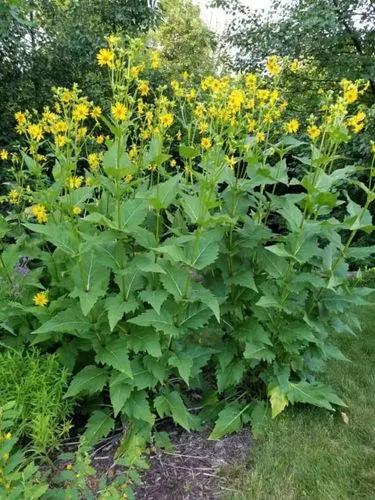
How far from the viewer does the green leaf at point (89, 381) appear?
2.38 m

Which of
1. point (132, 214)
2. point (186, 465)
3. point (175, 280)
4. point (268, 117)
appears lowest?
point (186, 465)

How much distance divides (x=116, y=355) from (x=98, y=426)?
1.40 ft

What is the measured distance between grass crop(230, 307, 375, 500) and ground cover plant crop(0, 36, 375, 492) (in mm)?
141

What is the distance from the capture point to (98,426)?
247 centimetres

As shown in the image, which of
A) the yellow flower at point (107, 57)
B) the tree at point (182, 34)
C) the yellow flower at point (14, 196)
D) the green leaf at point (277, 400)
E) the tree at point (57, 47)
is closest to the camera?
the yellow flower at point (107, 57)

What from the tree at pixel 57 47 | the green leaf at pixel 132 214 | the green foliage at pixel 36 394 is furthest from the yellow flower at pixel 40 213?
the tree at pixel 57 47

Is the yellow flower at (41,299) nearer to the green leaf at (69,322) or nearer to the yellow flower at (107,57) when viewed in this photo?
the green leaf at (69,322)

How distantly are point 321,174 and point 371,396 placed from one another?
1444 mm

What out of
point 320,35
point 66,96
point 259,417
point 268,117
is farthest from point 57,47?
point 259,417

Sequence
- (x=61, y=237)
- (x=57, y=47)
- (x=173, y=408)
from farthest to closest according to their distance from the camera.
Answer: (x=57, y=47)
(x=173, y=408)
(x=61, y=237)

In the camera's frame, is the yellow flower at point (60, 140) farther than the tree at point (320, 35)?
No

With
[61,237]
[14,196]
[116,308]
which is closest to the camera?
[116,308]

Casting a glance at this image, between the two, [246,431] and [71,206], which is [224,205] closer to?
[71,206]

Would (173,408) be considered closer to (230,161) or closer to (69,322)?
(69,322)
